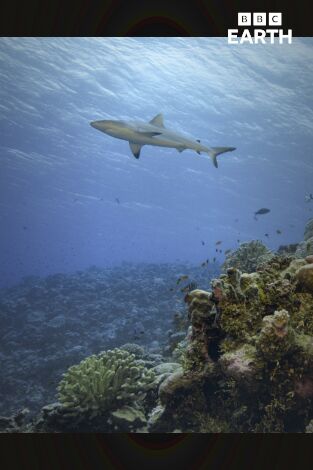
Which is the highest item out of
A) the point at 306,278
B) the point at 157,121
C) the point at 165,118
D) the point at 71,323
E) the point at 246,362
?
the point at 165,118

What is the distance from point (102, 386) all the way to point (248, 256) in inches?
336

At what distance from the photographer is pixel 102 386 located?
6.02m

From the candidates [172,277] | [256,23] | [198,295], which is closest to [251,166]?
[172,277]

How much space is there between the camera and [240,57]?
70.7 ft

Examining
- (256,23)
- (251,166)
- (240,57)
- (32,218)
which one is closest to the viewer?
(256,23)

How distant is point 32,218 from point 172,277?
180ft

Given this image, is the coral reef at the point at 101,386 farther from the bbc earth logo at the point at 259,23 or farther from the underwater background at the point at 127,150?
the bbc earth logo at the point at 259,23

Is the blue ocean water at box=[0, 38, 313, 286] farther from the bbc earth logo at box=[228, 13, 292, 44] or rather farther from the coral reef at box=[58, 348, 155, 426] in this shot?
the coral reef at box=[58, 348, 155, 426]

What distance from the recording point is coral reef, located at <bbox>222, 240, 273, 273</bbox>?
499 inches

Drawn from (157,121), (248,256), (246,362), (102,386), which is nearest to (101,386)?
(102,386)

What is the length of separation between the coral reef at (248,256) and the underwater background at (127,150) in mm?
955

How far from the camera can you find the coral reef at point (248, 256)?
12.7 metres

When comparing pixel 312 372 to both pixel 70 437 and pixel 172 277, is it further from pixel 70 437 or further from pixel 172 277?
pixel 172 277

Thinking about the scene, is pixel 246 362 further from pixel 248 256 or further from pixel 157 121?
pixel 157 121
